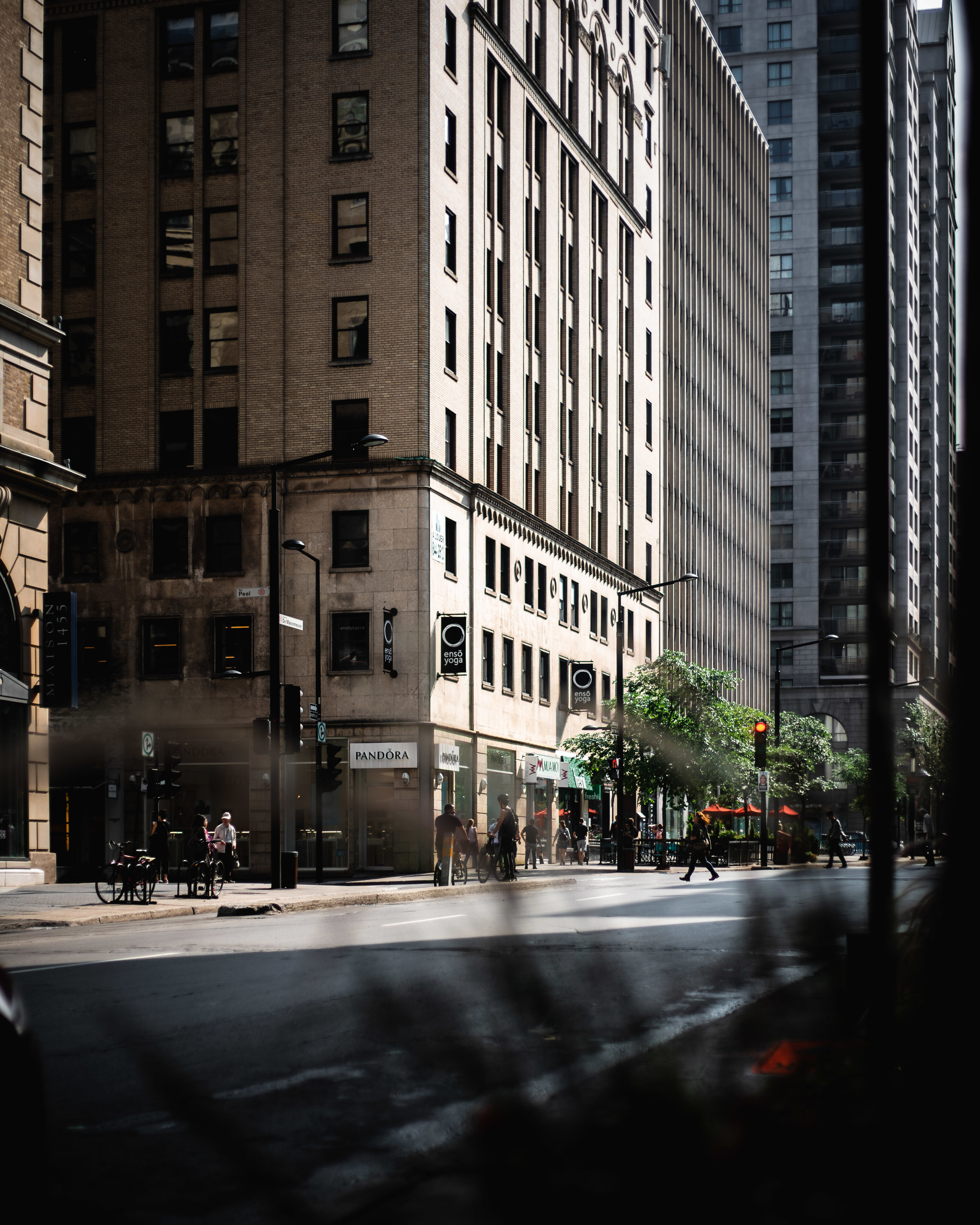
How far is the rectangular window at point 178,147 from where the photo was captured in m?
43.0

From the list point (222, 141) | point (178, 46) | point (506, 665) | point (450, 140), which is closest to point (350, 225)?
point (450, 140)

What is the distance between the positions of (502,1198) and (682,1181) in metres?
0.15

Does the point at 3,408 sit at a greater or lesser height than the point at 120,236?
lesser

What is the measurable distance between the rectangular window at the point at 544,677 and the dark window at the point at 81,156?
67.7ft

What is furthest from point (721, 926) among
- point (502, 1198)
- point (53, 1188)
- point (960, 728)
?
point (53, 1188)

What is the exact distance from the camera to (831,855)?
1441 mm

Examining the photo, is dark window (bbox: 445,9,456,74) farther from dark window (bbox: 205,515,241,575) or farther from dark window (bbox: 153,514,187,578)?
dark window (bbox: 153,514,187,578)

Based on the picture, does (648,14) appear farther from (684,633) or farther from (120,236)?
(120,236)

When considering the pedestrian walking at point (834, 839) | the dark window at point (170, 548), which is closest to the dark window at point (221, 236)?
the dark window at point (170, 548)

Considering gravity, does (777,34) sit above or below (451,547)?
above

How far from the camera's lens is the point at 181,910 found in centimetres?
2461

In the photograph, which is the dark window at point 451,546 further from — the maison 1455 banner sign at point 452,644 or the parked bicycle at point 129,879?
the parked bicycle at point 129,879

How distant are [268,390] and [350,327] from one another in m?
2.91

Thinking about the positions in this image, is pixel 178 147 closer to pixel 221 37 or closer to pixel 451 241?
pixel 221 37
